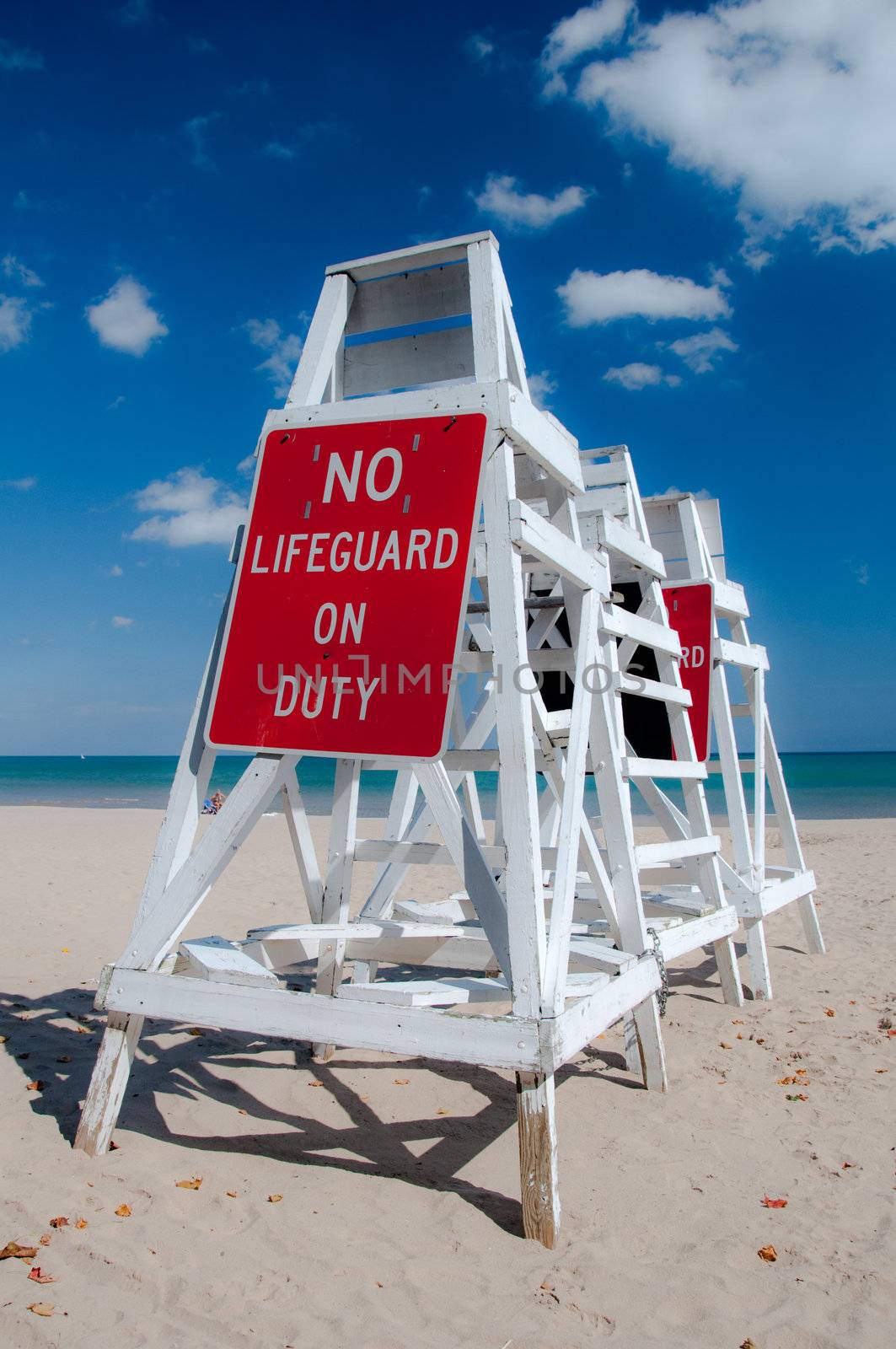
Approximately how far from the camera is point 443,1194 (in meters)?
3.05

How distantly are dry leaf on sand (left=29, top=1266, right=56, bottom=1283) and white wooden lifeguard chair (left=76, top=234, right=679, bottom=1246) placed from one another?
0.72m

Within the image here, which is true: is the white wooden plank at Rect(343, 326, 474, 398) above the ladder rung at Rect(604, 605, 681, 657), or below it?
above

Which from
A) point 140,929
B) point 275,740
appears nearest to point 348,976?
point 140,929

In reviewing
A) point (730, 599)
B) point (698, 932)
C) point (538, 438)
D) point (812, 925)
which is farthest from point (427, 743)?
point (812, 925)

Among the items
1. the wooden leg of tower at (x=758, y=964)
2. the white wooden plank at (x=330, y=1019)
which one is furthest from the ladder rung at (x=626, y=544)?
the white wooden plank at (x=330, y=1019)

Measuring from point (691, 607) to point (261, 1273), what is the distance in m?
4.89

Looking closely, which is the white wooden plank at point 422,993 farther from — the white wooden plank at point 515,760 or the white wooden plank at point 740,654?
the white wooden plank at point 740,654

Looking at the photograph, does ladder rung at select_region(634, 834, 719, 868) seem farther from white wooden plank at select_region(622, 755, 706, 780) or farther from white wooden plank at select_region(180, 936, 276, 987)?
white wooden plank at select_region(180, 936, 276, 987)

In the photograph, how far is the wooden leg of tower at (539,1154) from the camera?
267cm

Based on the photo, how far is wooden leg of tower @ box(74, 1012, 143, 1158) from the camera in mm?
3182

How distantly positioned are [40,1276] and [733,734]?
505cm

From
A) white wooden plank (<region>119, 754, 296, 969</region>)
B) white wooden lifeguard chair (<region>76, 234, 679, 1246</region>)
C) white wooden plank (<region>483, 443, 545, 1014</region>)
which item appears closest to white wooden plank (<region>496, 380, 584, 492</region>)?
white wooden lifeguard chair (<region>76, 234, 679, 1246</region>)

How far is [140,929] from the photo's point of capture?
10.6 feet

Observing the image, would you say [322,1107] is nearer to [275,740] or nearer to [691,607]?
[275,740]
